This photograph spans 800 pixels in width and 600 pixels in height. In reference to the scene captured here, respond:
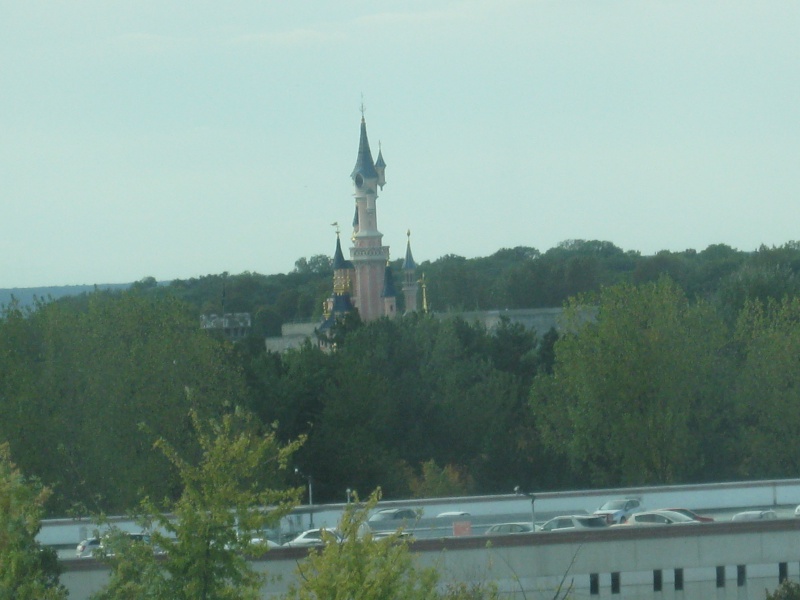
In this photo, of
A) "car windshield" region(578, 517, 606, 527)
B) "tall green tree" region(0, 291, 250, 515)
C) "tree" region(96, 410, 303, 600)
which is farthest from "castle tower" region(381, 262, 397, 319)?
"tree" region(96, 410, 303, 600)

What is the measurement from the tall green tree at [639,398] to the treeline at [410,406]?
0.05 m

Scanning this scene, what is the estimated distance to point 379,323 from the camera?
47.5 metres

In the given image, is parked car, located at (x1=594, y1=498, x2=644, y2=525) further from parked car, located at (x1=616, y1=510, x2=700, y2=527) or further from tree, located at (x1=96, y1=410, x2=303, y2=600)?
tree, located at (x1=96, y1=410, x2=303, y2=600)

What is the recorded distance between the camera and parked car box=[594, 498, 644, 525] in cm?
2169

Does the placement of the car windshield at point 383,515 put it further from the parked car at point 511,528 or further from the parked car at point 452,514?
the parked car at point 511,528

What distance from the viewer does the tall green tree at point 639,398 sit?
33469mm

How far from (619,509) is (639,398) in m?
12.8

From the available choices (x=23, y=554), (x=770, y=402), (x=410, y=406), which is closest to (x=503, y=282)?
(x=410, y=406)

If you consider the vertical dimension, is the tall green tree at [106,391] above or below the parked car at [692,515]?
above

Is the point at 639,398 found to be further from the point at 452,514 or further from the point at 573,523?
the point at 573,523

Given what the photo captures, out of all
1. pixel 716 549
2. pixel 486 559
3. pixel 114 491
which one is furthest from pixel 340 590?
pixel 114 491

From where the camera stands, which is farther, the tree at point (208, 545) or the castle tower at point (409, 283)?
the castle tower at point (409, 283)

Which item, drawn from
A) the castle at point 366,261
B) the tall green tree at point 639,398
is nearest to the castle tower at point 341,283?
the castle at point 366,261

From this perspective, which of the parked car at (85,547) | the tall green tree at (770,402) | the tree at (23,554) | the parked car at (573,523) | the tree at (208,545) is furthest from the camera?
the tall green tree at (770,402)
